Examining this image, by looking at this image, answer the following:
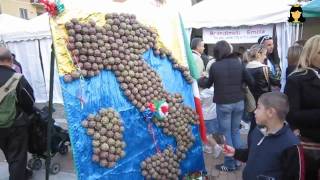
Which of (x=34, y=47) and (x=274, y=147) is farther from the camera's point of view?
(x=34, y=47)

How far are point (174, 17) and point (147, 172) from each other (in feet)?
5.08

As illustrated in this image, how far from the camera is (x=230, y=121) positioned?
4.91 m

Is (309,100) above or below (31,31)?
above

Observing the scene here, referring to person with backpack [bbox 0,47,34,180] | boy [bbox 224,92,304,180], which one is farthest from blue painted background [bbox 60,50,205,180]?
person with backpack [bbox 0,47,34,180]

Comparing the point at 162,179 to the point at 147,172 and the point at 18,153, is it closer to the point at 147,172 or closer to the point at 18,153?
the point at 147,172

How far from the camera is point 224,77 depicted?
468 cm

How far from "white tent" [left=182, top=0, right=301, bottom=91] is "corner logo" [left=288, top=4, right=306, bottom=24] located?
5.1 inches

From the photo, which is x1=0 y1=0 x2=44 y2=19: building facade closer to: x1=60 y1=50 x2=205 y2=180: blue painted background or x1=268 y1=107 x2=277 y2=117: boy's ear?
x1=60 y1=50 x2=205 y2=180: blue painted background

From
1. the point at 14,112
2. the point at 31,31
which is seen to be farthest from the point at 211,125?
the point at 31,31

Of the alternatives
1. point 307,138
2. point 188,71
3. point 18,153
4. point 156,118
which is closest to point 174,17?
point 188,71

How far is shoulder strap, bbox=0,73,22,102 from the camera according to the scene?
13.1ft

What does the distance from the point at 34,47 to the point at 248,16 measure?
651 cm

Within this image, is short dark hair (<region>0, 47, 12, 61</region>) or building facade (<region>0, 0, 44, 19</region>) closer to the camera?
short dark hair (<region>0, 47, 12, 61</region>)

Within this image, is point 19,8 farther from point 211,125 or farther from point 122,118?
point 122,118
